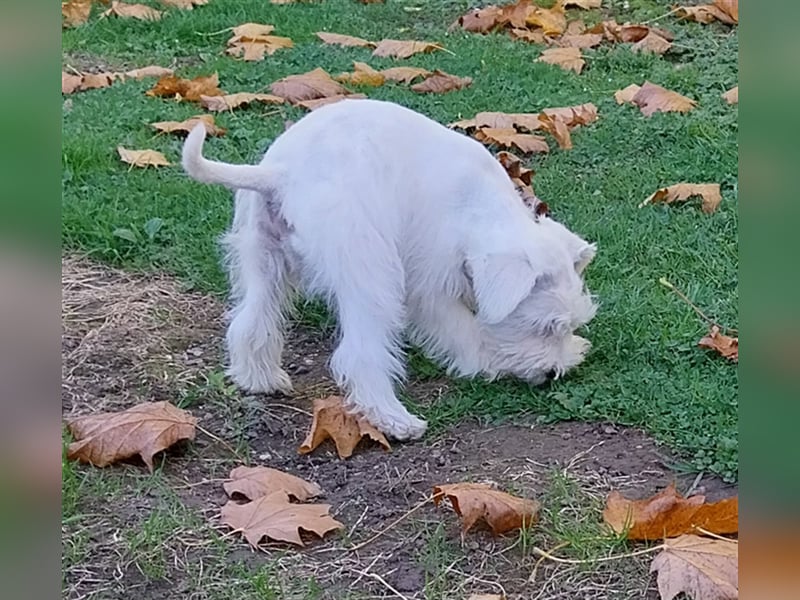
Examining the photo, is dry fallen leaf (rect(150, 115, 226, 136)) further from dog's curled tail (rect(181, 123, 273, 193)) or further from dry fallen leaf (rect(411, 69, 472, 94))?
dog's curled tail (rect(181, 123, 273, 193))

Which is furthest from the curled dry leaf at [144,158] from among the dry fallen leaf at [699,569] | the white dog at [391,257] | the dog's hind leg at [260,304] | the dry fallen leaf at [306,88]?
the dry fallen leaf at [699,569]

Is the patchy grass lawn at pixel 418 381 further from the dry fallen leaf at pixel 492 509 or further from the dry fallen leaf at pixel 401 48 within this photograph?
the dry fallen leaf at pixel 401 48

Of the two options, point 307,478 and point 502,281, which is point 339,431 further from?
point 502,281

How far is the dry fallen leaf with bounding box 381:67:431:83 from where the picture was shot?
18.5 ft

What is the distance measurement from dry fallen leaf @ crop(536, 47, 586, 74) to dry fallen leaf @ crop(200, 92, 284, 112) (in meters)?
1.47

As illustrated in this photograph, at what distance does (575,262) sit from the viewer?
11.4 feet

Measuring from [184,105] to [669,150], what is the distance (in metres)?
2.14

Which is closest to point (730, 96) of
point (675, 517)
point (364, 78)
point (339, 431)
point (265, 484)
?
point (364, 78)

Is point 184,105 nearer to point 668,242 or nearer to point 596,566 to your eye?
point 668,242

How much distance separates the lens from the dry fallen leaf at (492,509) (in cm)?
260

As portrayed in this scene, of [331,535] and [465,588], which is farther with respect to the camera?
[331,535]

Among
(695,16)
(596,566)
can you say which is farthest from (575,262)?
(695,16)
